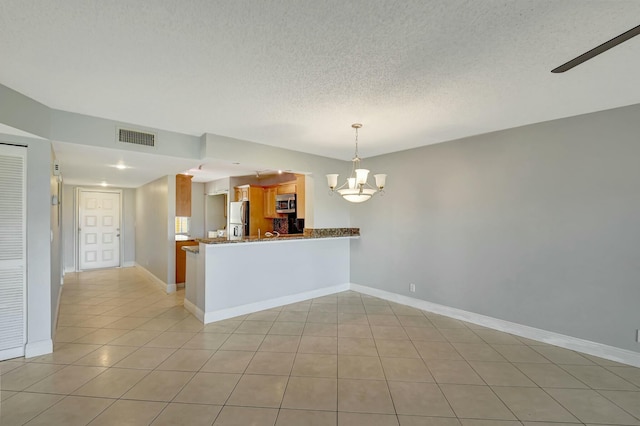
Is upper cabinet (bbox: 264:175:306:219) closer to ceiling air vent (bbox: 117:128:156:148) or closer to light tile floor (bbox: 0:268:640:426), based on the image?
ceiling air vent (bbox: 117:128:156:148)

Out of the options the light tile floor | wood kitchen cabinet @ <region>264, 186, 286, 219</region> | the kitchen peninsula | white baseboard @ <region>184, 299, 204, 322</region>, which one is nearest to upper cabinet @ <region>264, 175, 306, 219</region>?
wood kitchen cabinet @ <region>264, 186, 286, 219</region>

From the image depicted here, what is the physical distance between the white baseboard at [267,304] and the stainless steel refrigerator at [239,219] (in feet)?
9.07

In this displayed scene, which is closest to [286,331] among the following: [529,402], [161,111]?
[529,402]

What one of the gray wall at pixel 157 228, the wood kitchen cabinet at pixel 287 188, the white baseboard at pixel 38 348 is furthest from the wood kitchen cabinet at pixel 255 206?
the white baseboard at pixel 38 348

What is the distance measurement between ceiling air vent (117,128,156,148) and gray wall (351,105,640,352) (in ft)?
11.6

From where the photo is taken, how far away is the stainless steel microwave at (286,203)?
6219 mm

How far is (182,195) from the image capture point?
595cm

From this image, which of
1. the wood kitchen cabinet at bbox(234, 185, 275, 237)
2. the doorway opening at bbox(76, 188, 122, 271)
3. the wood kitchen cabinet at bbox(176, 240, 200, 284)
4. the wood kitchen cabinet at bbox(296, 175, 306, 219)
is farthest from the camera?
the doorway opening at bbox(76, 188, 122, 271)

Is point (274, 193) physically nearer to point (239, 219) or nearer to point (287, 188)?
point (287, 188)

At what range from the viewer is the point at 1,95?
2.44 m

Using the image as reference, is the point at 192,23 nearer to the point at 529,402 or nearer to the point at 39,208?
the point at 39,208

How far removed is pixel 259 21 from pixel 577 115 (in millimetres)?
3413

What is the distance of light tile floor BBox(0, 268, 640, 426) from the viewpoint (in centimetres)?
205

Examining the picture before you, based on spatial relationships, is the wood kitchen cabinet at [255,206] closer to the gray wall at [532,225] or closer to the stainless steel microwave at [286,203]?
the stainless steel microwave at [286,203]
